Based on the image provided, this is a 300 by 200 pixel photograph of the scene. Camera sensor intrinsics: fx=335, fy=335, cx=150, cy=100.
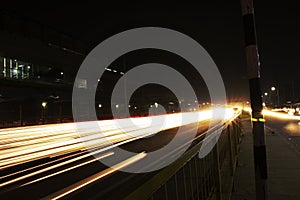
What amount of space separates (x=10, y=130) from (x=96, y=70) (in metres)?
50.6

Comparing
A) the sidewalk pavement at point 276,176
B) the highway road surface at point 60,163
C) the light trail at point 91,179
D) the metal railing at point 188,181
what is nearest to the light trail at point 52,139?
the highway road surface at point 60,163

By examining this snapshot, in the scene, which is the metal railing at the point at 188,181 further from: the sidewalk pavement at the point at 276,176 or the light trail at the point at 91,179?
the light trail at the point at 91,179

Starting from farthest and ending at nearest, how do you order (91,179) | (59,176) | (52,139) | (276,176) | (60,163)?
(52,139) < (60,163) < (59,176) < (91,179) < (276,176)

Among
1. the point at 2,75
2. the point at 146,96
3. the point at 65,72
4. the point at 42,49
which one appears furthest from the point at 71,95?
the point at 146,96

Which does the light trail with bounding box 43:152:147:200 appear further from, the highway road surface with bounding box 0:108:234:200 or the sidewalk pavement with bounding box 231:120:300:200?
the sidewalk pavement with bounding box 231:120:300:200

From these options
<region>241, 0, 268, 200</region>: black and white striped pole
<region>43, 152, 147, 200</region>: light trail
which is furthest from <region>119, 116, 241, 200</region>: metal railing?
<region>43, 152, 147, 200</region>: light trail

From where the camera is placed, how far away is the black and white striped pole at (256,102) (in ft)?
15.4

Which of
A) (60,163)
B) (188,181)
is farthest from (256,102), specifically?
(60,163)

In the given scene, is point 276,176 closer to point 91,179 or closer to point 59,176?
point 91,179

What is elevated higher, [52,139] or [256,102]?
[256,102]

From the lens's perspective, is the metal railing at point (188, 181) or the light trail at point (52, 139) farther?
the light trail at point (52, 139)

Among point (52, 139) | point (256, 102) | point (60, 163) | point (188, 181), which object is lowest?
point (60, 163)

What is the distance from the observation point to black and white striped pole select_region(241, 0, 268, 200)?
470 cm

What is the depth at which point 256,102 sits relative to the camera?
4.75 m
